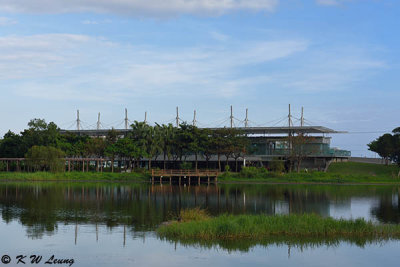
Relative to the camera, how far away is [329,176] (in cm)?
7506

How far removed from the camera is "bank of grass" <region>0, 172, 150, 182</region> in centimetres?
7300

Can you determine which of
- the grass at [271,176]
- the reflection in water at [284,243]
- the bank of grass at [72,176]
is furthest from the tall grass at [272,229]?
the bank of grass at [72,176]

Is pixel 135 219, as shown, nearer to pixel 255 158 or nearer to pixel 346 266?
pixel 346 266

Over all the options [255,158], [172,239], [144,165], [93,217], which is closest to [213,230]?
[172,239]

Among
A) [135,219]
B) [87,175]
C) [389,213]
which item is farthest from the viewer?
[87,175]

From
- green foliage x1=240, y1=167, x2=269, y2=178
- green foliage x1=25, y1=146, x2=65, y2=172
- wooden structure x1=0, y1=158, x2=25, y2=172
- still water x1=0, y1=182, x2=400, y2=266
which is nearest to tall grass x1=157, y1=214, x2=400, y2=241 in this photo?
still water x1=0, y1=182, x2=400, y2=266

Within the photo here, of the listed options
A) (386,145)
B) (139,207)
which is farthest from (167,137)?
(139,207)

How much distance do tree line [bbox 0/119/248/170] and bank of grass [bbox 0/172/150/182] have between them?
3.45 m

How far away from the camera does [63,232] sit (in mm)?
27594

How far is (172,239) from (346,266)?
29.3 feet

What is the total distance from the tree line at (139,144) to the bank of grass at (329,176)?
16.7 feet

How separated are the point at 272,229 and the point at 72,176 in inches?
2150

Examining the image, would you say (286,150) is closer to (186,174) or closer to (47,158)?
(186,174)

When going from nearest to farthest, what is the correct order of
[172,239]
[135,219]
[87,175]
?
[172,239] → [135,219] → [87,175]
